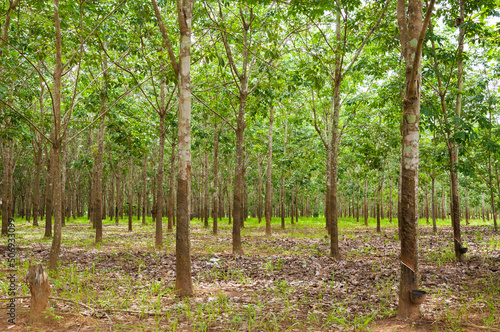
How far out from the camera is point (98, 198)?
13000 millimetres

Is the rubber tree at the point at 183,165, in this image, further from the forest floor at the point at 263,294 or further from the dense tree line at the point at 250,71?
the forest floor at the point at 263,294

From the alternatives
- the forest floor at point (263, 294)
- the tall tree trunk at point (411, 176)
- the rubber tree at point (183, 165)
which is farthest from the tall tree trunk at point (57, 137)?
the tall tree trunk at point (411, 176)

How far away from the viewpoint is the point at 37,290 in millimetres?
4371

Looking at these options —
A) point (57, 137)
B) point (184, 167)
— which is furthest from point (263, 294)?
point (57, 137)

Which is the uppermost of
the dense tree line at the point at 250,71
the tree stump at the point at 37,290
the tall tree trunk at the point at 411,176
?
the dense tree line at the point at 250,71

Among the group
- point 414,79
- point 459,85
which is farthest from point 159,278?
point 459,85

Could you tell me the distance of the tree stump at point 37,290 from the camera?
4.34 metres

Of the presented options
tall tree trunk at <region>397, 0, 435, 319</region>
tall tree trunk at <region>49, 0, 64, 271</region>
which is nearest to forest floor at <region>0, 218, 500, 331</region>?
tall tree trunk at <region>397, 0, 435, 319</region>

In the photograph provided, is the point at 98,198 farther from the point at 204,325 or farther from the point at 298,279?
the point at 204,325

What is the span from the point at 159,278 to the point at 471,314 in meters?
5.73

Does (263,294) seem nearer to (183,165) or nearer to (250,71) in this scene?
(183,165)

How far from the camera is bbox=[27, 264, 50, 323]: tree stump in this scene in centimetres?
434

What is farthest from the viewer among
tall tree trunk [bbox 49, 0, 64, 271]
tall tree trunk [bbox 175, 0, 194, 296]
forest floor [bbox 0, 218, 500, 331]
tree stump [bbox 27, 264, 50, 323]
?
tall tree trunk [bbox 49, 0, 64, 271]

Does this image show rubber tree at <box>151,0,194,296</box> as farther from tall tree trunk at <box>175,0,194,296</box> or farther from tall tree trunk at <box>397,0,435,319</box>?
tall tree trunk at <box>397,0,435,319</box>
